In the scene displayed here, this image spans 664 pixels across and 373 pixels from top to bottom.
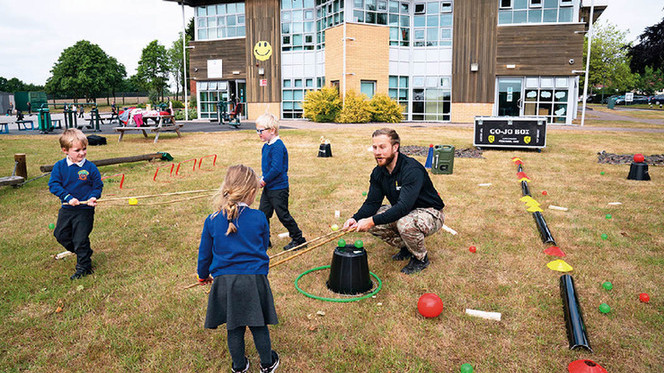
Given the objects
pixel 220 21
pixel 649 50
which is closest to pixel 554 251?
pixel 220 21

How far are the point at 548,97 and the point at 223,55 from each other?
22.1 m

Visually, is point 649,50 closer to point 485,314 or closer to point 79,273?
point 485,314

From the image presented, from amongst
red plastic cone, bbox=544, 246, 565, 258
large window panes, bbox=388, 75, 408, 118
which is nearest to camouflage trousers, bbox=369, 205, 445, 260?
red plastic cone, bbox=544, 246, 565, 258

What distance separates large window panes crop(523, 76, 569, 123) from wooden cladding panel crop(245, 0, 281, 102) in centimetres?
1662

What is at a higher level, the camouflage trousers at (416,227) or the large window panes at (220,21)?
the large window panes at (220,21)

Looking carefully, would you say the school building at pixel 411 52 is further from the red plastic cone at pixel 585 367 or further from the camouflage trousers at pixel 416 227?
the red plastic cone at pixel 585 367

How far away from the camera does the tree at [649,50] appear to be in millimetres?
29453

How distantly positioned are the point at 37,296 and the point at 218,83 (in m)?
30.5

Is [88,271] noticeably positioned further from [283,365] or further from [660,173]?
[660,173]

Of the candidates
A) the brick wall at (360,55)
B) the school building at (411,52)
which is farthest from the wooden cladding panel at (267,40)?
the brick wall at (360,55)

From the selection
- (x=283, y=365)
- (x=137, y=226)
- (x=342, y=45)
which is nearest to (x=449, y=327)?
(x=283, y=365)

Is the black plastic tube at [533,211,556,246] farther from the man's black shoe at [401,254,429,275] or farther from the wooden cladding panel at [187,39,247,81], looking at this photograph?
the wooden cladding panel at [187,39,247,81]

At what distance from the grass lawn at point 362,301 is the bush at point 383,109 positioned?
62.2 feet

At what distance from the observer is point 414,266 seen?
A: 195 inches
